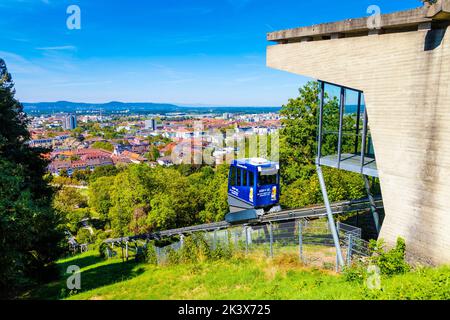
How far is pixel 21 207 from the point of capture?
7402 mm

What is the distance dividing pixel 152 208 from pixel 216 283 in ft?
61.0

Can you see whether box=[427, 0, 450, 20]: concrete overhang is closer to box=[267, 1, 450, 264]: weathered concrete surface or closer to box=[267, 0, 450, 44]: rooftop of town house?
box=[267, 0, 450, 44]: rooftop of town house

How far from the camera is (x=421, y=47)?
5.77m

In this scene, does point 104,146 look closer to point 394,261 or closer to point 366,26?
point 366,26

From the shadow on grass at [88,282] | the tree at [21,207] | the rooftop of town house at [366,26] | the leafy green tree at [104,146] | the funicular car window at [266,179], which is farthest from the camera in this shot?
the leafy green tree at [104,146]

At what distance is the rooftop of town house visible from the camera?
5305mm

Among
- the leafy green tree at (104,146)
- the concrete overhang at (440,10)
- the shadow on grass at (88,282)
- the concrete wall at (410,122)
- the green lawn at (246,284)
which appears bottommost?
the leafy green tree at (104,146)

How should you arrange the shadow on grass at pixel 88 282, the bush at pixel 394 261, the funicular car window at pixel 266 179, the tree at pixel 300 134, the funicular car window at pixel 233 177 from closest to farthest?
the bush at pixel 394 261 → the shadow on grass at pixel 88 282 → the funicular car window at pixel 266 179 → the funicular car window at pixel 233 177 → the tree at pixel 300 134

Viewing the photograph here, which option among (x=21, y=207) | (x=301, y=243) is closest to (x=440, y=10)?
(x=301, y=243)

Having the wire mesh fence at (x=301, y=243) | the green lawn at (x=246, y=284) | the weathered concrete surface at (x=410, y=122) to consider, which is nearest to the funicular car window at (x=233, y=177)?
the wire mesh fence at (x=301, y=243)

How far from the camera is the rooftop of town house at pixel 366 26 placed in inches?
209

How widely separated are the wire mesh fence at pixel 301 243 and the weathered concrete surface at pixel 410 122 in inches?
61.5

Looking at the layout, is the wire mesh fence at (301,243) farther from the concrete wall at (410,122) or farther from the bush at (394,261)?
the concrete wall at (410,122)
